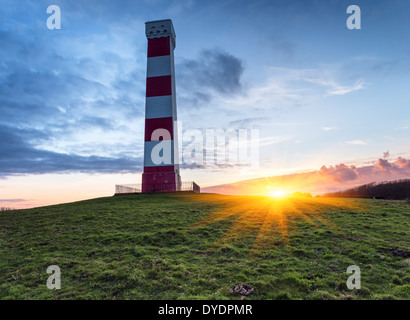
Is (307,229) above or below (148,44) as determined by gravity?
below

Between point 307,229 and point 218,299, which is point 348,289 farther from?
point 307,229

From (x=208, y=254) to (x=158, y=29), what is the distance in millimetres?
34638

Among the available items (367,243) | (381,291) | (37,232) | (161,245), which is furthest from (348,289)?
(37,232)

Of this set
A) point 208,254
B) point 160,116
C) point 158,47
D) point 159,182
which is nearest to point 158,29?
point 158,47

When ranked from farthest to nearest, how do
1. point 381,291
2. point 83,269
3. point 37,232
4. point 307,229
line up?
point 37,232
point 307,229
point 83,269
point 381,291

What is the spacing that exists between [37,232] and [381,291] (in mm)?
16711

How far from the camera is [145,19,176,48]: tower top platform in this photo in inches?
1393

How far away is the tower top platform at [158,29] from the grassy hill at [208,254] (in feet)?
93.1

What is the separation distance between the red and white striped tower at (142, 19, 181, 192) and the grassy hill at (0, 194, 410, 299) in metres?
14.4

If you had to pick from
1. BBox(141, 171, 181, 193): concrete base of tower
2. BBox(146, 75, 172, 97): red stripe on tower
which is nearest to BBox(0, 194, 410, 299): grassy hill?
BBox(141, 171, 181, 193): concrete base of tower

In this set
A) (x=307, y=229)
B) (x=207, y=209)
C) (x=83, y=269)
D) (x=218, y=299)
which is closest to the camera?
(x=218, y=299)

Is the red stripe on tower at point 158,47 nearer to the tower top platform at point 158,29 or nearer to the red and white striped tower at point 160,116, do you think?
the red and white striped tower at point 160,116
